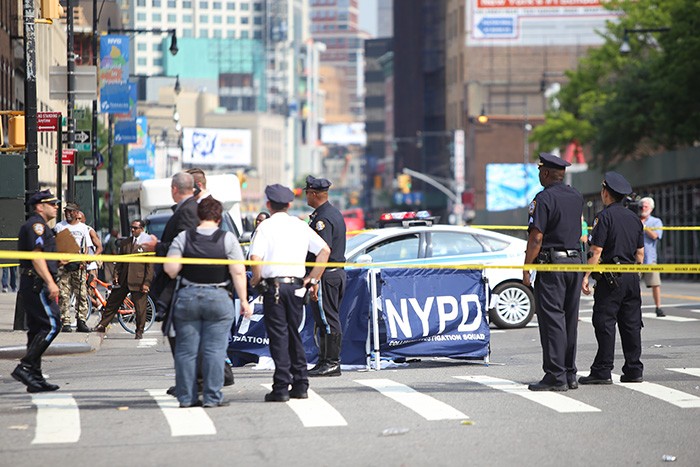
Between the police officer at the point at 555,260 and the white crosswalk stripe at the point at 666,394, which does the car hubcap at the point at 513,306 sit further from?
the police officer at the point at 555,260

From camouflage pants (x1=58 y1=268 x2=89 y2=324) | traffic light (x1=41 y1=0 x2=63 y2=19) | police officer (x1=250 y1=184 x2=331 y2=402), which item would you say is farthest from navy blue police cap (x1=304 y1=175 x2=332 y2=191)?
camouflage pants (x1=58 y1=268 x2=89 y2=324)

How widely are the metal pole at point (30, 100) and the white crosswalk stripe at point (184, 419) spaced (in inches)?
398

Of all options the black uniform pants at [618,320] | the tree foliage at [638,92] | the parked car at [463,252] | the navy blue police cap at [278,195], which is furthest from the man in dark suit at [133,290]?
the tree foliage at [638,92]

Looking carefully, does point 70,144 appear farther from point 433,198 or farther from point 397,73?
point 397,73

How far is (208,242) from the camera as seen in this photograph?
11883 mm

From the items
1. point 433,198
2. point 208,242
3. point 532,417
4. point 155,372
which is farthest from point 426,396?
point 433,198

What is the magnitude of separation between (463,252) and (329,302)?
7163mm

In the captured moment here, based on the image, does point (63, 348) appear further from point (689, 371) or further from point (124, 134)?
point (124, 134)

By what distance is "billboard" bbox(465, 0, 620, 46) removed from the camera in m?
118

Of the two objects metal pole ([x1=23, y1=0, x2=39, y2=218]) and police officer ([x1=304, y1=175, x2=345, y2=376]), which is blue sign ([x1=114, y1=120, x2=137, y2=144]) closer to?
metal pole ([x1=23, y1=0, x2=39, y2=218])

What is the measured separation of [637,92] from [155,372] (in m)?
49.4

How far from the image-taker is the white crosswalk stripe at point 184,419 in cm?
1076

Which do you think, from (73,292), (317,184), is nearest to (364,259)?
(73,292)

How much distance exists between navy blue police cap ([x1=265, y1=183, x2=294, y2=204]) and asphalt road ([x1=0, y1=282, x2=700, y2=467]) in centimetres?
167
